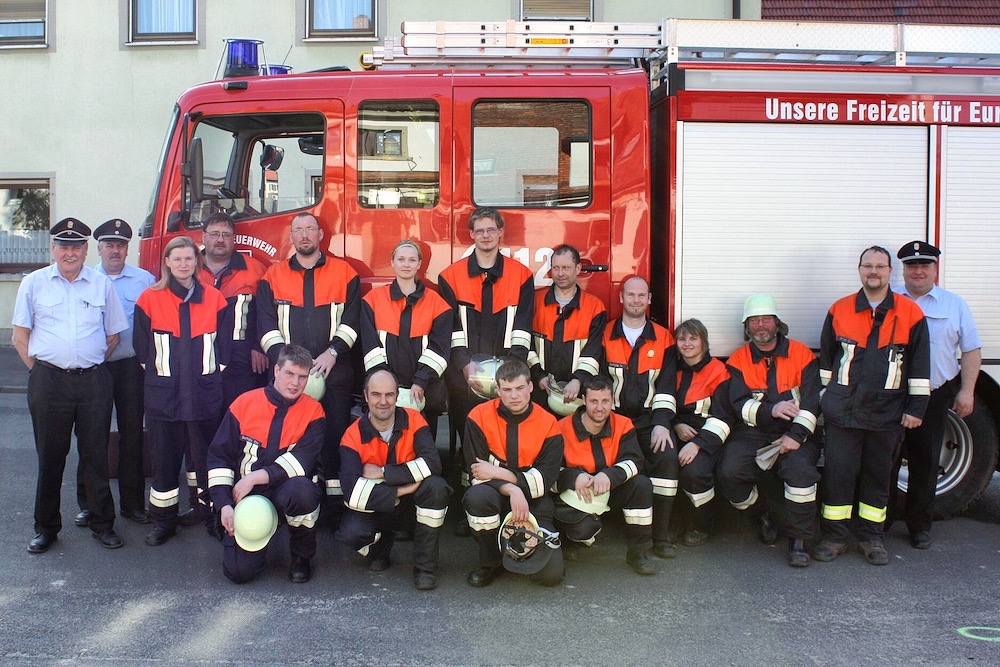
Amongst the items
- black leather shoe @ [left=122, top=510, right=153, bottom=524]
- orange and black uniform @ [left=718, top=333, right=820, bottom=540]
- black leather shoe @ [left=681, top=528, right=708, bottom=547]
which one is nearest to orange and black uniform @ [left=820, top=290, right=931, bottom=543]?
orange and black uniform @ [left=718, top=333, right=820, bottom=540]

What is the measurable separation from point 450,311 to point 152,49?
9994mm

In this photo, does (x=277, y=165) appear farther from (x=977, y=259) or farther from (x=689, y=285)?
(x=977, y=259)

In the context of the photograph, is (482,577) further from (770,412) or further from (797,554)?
(770,412)

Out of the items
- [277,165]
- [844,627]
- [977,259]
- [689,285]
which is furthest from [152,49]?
[844,627]

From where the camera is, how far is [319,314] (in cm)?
508

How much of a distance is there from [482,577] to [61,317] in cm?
261

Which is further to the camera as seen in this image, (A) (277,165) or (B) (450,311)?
(A) (277,165)

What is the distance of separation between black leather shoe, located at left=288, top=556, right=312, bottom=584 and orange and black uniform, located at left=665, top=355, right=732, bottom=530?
202 centimetres

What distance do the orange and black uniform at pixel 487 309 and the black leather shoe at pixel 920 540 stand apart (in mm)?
2392

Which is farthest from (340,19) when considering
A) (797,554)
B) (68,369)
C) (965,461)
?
(797,554)

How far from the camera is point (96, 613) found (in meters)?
4.08

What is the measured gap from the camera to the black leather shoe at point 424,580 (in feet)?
14.5

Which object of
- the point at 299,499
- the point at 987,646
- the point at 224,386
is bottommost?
the point at 987,646

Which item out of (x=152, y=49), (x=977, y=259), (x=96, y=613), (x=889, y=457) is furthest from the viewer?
(x=152, y=49)
